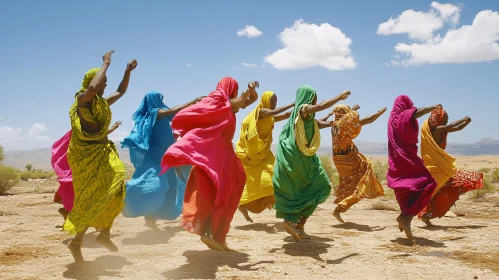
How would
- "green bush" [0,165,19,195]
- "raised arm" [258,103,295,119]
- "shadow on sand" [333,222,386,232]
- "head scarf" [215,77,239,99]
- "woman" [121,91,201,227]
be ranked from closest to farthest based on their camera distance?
"head scarf" [215,77,239,99]
"woman" [121,91,201,227]
"raised arm" [258,103,295,119]
"shadow on sand" [333,222,386,232]
"green bush" [0,165,19,195]

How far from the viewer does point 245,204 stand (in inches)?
357

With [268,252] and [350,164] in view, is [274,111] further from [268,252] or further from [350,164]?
[268,252]

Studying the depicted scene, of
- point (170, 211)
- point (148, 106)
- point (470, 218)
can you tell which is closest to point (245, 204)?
point (170, 211)

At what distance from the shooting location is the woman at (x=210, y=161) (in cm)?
598

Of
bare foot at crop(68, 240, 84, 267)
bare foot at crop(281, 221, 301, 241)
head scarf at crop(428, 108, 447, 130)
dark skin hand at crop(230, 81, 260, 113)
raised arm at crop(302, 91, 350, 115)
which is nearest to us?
bare foot at crop(68, 240, 84, 267)

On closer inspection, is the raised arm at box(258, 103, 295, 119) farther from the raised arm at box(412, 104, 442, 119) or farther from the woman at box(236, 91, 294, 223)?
the raised arm at box(412, 104, 442, 119)

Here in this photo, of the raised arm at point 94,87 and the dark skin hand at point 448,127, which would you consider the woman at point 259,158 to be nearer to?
the dark skin hand at point 448,127

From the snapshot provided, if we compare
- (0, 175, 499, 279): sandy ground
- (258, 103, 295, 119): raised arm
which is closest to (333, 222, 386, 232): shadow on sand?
(0, 175, 499, 279): sandy ground

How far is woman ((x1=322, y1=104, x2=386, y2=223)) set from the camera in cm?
945

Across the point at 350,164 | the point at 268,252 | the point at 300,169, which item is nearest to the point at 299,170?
the point at 300,169

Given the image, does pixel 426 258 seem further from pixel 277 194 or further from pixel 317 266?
pixel 277 194

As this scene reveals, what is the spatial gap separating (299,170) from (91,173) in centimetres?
324

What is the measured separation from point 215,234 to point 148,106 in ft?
10.6

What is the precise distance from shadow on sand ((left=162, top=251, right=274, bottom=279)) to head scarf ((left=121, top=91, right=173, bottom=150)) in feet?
8.10
